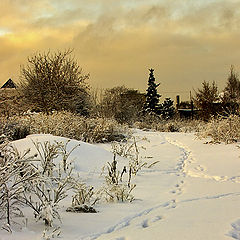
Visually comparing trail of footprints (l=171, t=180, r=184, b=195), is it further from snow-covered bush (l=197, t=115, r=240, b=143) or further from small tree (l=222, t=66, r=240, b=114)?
small tree (l=222, t=66, r=240, b=114)

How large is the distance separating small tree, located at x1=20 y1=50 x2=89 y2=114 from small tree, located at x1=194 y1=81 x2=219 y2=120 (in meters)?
9.07

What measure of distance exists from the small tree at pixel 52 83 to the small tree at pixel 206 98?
9.07 meters

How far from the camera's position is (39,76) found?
865 inches

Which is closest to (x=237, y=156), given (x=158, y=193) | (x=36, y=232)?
(x=158, y=193)

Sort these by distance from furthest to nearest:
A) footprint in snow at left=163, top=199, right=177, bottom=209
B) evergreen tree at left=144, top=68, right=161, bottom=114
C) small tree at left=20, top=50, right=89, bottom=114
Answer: evergreen tree at left=144, top=68, right=161, bottom=114 → small tree at left=20, top=50, right=89, bottom=114 → footprint in snow at left=163, top=199, right=177, bottom=209

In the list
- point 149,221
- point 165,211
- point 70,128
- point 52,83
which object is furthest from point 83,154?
point 52,83

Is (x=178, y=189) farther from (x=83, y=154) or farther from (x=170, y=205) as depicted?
(x=83, y=154)

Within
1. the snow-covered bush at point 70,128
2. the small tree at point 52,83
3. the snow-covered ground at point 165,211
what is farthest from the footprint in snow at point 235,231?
the small tree at point 52,83

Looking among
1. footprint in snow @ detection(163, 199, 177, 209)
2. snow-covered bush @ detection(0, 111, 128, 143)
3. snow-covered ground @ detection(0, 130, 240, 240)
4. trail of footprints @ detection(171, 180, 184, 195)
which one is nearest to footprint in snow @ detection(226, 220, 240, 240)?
snow-covered ground @ detection(0, 130, 240, 240)

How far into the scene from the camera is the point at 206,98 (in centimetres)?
2428

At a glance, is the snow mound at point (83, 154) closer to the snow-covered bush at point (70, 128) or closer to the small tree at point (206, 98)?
the snow-covered bush at point (70, 128)

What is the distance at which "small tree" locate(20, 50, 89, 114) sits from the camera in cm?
2169

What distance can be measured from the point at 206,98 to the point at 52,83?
1156 centimetres

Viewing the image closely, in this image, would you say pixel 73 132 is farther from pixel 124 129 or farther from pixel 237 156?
pixel 237 156
